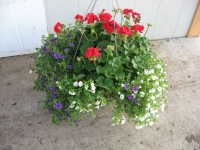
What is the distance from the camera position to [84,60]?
4.31 ft

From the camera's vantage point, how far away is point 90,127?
1.52 m

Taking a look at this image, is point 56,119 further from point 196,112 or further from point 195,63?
point 195,63

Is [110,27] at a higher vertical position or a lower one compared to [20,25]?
higher

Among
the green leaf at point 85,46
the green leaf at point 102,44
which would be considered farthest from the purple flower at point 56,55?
the green leaf at point 102,44

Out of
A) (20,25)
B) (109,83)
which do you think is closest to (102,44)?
(109,83)

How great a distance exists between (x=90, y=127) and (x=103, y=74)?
448 millimetres

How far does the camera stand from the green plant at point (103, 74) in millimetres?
1222

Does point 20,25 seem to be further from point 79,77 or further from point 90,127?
point 90,127

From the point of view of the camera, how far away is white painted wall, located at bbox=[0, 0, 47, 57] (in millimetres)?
1793

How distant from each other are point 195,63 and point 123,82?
46.0 inches

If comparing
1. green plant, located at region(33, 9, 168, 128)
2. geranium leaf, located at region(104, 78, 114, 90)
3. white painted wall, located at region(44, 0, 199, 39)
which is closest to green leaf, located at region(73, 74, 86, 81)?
green plant, located at region(33, 9, 168, 128)

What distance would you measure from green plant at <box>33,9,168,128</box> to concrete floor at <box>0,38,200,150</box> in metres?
0.23

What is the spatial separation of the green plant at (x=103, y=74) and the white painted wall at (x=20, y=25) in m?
0.59

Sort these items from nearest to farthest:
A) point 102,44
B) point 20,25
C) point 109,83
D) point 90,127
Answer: point 109,83, point 102,44, point 90,127, point 20,25
